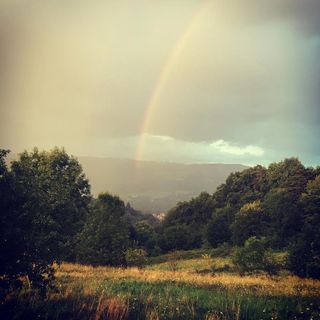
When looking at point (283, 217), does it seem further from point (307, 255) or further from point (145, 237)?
point (307, 255)

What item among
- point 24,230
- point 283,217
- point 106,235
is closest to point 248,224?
point 283,217

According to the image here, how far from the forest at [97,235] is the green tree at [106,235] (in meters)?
0.10

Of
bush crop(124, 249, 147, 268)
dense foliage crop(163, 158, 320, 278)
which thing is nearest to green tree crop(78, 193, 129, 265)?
bush crop(124, 249, 147, 268)

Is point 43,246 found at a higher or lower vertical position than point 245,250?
higher

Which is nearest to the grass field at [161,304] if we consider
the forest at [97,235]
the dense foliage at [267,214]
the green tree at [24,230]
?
the forest at [97,235]

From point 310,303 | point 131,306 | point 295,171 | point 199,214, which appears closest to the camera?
point 131,306

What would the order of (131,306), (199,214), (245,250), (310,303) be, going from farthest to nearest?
(199,214)
(245,250)
(310,303)
(131,306)

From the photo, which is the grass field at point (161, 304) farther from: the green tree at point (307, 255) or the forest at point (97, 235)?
the green tree at point (307, 255)

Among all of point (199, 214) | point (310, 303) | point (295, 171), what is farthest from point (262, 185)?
point (310, 303)

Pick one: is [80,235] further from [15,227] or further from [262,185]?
[262,185]

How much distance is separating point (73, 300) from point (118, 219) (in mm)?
24123

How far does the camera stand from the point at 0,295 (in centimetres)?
1288

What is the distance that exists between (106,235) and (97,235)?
91cm

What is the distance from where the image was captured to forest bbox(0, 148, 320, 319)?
1349 cm
